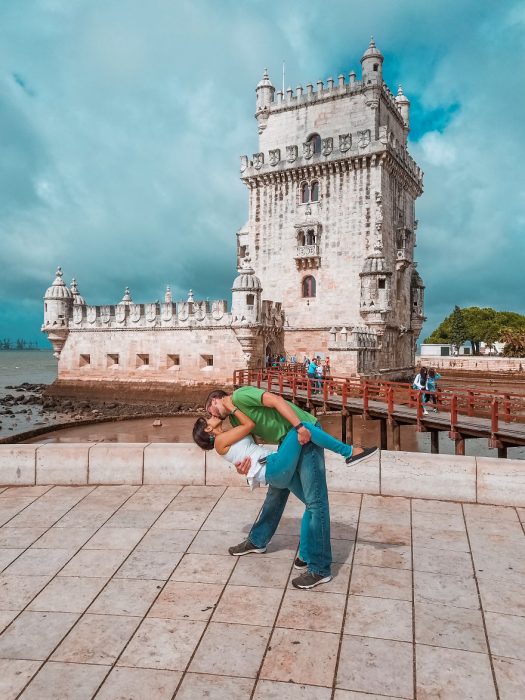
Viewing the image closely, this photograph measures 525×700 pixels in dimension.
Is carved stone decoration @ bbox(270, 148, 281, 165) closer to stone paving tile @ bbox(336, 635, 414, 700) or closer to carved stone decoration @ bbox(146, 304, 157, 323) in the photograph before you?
carved stone decoration @ bbox(146, 304, 157, 323)

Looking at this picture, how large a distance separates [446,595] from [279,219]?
2817cm

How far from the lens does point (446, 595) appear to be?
398 cm

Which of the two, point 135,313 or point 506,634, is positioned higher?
point 135,313

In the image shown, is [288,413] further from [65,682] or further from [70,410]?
[70,410]

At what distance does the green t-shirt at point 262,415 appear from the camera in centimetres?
420

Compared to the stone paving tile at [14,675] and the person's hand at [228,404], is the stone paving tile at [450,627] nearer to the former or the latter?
the person's hand at [228,404]

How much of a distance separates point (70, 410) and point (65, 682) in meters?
26.3

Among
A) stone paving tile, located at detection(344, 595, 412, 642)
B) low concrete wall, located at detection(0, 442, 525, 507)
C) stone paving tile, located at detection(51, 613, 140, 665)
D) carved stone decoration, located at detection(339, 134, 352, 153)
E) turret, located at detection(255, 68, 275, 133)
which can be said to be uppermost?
turret, located at detection(255, 68, 275, 133)

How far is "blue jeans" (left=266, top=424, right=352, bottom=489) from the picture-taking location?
13.6ft

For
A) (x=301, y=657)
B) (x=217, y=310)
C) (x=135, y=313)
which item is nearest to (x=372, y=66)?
(x=217, y=310)

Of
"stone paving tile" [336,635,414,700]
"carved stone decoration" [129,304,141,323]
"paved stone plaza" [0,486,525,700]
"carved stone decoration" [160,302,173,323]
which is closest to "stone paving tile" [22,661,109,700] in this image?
"paved stone plaza" [0,486,525,700]

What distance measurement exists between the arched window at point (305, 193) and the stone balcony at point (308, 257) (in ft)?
8.99

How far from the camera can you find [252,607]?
12.6 ft

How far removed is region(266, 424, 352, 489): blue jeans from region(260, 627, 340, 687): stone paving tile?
3.55 feet
